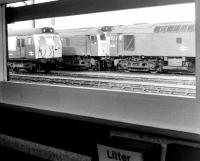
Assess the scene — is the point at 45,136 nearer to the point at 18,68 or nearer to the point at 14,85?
the point at 14,85

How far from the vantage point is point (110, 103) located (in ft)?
8.36

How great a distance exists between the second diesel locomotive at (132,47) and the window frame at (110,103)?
18.5 feet

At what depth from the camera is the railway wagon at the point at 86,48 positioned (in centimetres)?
1112

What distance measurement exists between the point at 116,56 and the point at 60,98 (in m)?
7.98

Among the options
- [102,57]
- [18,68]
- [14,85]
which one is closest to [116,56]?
[102,57]

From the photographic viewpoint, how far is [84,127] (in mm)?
2488

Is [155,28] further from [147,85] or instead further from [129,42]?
[147,85]

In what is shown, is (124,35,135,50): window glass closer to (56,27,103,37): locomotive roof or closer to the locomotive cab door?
(56,27,103,37): locomotive roof

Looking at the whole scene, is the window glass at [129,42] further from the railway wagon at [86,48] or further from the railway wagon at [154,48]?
the railway wagon at [86,48]

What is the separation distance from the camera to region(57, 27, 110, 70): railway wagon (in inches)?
438

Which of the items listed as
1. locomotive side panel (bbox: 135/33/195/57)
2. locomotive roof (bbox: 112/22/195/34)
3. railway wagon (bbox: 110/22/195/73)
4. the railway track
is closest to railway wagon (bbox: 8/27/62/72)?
railway wagon (bbox: 110/22/195/73)

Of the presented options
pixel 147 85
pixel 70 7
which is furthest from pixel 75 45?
pixel 70 7

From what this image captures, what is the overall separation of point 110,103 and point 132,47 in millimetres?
7992

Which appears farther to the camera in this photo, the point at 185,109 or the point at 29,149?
the point at 29,149
